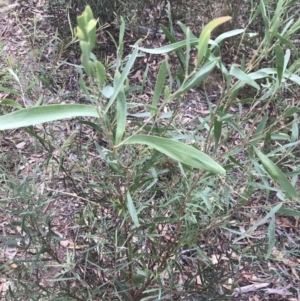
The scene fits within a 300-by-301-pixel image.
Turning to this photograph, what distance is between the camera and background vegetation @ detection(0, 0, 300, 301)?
2.30 ft

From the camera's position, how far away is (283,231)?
180 centimetres

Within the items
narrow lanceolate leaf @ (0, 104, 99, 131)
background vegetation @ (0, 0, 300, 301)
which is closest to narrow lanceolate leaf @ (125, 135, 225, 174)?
background vegetation @ (0, 0, 300, 301)

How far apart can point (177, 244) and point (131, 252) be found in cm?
12

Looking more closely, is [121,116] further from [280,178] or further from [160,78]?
[280,178]

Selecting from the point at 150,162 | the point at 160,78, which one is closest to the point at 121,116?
the point at 160,78

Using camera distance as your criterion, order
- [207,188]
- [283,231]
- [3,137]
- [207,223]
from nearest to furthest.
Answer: [207,188] < [207,223] < [283,231] < [3,137]

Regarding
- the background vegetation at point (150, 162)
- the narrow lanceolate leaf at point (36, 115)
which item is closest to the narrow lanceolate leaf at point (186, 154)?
the background vegetation at point (150, 162)

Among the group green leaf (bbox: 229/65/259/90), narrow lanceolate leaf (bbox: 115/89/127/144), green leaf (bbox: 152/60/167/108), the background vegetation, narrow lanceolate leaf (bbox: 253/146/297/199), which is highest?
green leaf (bbox: 229/65/259/90)

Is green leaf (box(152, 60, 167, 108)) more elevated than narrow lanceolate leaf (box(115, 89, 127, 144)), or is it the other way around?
green leaf (box(152, 60, 167, 108))

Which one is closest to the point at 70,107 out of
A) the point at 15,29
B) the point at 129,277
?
the point at 129,277

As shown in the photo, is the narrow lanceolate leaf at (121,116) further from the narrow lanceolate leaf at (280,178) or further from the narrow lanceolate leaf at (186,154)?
the narrow lanceolate leaf at (280,178)

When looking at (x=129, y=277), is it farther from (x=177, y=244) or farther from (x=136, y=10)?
(x=136, y=10)

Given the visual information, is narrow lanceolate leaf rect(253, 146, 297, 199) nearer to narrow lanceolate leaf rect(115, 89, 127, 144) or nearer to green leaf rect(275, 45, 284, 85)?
green leaf rect(275, 45, 284, 85)

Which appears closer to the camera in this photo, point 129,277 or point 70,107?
point 70,107
